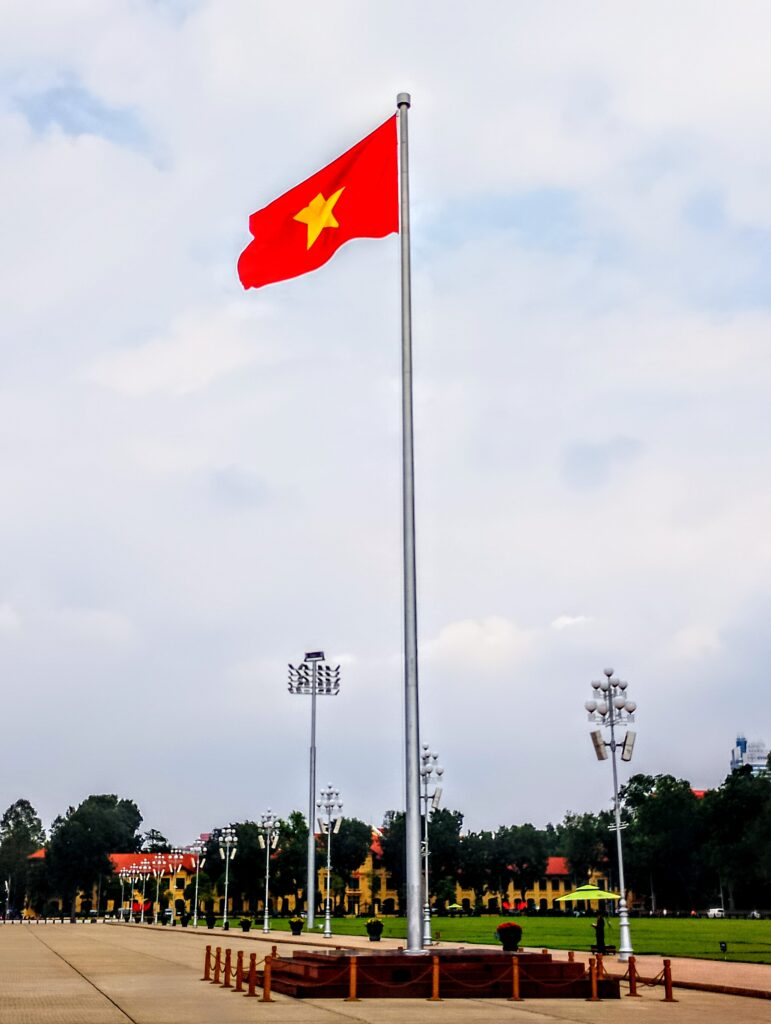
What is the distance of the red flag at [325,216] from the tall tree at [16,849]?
134 meters

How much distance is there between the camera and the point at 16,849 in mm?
143375

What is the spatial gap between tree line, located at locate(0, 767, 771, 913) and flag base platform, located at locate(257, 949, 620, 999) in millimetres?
75085

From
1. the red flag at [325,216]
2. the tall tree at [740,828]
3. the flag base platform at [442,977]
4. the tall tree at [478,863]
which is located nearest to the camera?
the red flag at [325,216]

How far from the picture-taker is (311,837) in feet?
188

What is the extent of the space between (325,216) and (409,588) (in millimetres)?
6571

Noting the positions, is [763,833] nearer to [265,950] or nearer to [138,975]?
[265,950]

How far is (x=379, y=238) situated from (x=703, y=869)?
327ft

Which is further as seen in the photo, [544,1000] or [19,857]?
[19,857]

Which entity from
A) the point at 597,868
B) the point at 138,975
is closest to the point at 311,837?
the point at 138,975

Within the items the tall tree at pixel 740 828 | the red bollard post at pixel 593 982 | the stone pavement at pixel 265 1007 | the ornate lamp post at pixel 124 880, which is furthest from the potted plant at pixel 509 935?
the ornate lamp post at pixel 124 880

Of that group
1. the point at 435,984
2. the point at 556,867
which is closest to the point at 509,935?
the point at 435,984

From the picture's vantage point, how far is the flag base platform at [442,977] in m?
19.7

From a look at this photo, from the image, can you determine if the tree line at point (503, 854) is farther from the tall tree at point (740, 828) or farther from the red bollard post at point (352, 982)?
the red bollard post at point (352, 982)

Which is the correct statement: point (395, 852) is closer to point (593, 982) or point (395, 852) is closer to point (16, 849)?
point (16, 849)
